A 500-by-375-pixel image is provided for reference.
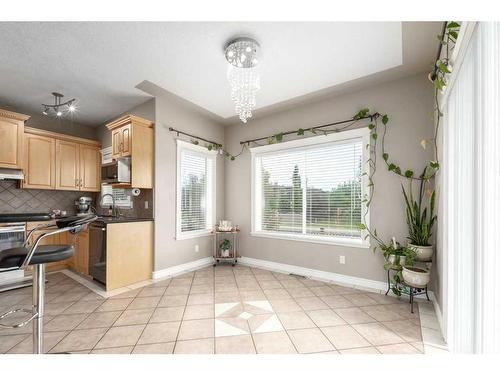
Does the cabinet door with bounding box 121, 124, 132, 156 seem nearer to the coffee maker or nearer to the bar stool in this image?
the coffee maker

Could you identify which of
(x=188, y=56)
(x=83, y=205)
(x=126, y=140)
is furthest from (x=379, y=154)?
(x=83, y=205)

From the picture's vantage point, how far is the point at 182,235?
12.0ft

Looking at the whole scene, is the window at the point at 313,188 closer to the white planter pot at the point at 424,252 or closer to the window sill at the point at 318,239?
the window sill at the point at 318,239

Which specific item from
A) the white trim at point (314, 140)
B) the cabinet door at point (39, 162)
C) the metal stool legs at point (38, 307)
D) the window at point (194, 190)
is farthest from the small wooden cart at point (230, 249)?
the cabinet door at point (39, 162)

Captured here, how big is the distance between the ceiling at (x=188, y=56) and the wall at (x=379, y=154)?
1.15 feet

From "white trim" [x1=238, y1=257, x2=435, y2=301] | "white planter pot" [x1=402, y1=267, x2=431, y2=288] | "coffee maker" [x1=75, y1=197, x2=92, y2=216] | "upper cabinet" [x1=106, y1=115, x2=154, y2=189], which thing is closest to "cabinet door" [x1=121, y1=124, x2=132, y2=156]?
"upper cabinet" [x1=106, y1=115, x2=154, y2=189]

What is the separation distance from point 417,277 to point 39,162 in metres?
5.63

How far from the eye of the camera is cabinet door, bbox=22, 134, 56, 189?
356 cm

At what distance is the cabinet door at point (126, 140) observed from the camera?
3162mm

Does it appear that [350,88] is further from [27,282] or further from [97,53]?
[27,282]

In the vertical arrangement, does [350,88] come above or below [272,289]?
above
